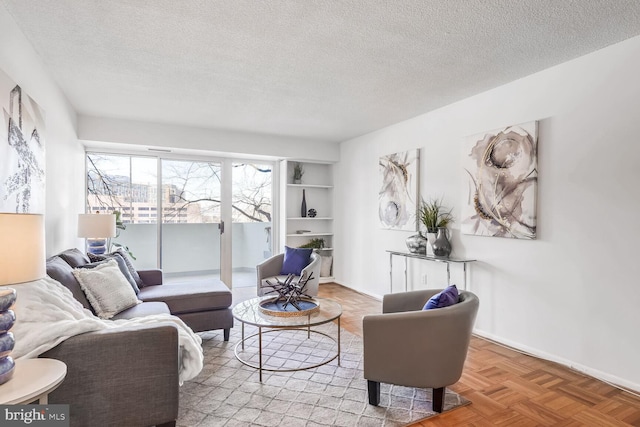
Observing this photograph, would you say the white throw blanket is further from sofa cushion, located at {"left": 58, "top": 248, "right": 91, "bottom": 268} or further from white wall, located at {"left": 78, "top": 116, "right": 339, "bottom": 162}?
white wall, located at {"left": 78, "top": 116, "right": 339, "bottom": 162}

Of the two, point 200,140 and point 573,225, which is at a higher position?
point 200,140

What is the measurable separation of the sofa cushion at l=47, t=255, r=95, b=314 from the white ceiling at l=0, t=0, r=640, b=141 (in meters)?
1.58

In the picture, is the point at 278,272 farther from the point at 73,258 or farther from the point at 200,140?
the point at 73,258

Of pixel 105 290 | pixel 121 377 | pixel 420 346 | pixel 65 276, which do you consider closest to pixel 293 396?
pixel 420 346

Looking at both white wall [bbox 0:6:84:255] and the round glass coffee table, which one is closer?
white wall [bbox 0:6:84:255]

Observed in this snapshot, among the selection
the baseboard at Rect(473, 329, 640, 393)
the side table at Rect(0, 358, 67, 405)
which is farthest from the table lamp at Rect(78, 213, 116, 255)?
the baseboard at Rect(473, 329, 640, 393)

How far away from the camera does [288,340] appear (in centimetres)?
332

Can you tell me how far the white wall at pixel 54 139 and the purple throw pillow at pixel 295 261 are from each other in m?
2.43

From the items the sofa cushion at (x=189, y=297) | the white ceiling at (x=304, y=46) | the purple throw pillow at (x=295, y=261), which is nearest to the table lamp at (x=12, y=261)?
the white ceiling at (x=304, y=46)

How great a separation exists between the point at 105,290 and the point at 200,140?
9.45 feet

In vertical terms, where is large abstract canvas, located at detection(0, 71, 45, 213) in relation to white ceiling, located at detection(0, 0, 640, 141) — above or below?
below

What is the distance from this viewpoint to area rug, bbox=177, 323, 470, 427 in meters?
2.05

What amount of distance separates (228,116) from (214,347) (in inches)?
108

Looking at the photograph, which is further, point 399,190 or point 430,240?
point 399,190
